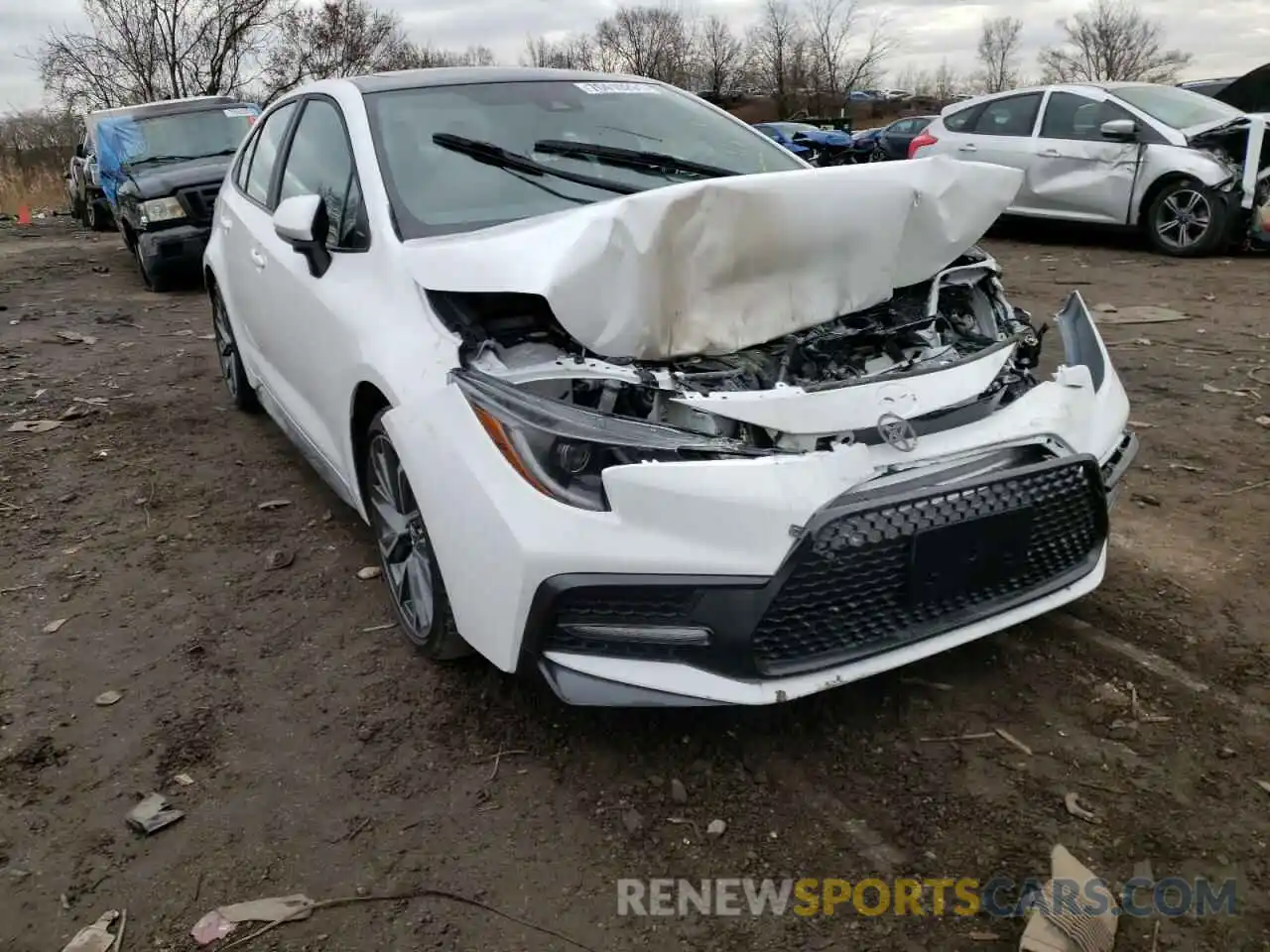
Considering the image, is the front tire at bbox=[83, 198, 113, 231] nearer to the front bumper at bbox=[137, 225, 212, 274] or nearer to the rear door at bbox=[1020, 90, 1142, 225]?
the front bumper at bbox=[137, 225, 212, 274]

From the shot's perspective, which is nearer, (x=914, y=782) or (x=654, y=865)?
(x=654, y=865)

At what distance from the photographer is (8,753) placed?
270 centimetres

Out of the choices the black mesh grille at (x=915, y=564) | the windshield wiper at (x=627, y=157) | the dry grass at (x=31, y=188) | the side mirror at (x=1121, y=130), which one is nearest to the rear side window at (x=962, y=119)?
the side mirror at (x=1121, y=130)

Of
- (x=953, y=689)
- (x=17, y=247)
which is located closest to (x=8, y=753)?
(x=953, y=689)

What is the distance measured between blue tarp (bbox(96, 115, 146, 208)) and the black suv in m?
0.01

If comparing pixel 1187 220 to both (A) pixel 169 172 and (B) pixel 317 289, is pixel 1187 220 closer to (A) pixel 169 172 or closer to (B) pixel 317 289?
(B) pixel 317 289

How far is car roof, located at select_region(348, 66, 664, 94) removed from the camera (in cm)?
354

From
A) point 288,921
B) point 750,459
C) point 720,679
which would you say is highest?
point 750,459

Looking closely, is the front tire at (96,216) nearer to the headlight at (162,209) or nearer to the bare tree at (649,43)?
the headlight at (162,209)

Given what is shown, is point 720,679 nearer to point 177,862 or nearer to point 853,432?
point 853,432

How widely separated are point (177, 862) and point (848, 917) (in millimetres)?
1503

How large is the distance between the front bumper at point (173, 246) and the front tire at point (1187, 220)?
8747 mm

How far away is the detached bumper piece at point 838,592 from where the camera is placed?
212cm

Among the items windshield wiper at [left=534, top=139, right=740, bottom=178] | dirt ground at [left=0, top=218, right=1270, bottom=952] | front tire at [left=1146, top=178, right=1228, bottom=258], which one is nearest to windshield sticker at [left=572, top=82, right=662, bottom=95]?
windshield wiper at [left=534, top=139, right=740, bottom=178]
